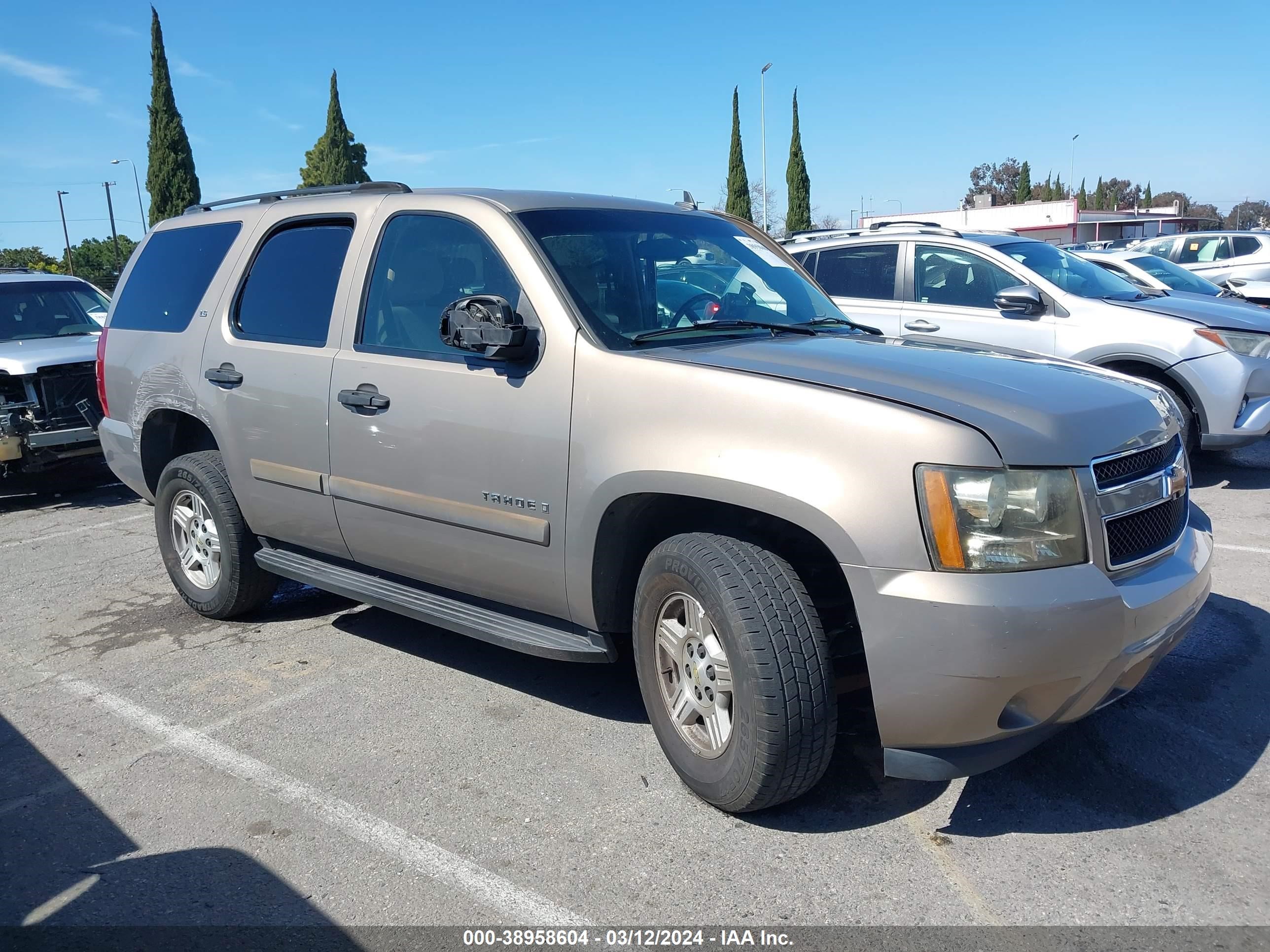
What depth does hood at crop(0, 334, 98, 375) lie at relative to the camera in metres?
8.25

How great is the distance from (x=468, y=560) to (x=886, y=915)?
188cm

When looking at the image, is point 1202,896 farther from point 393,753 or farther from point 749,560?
point 393,753

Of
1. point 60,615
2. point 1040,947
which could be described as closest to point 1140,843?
point 1040,947

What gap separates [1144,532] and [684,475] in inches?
52.8

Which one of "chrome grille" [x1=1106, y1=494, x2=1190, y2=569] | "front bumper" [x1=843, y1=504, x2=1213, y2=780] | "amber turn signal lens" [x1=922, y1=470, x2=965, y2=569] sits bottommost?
"front bumper" [x1=843, y1=504, x2=1213, y2=780]

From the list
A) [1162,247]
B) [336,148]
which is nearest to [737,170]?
[336,148]

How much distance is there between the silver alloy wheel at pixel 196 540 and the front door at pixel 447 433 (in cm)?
123

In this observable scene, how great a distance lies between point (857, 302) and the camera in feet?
27.2

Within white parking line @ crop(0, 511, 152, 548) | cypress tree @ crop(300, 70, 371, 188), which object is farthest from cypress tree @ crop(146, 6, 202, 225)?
white parking line @ crop(0, 511, 152, 548)

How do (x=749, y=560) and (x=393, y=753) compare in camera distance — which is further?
(x=393, y=753)

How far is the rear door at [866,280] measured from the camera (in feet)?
26.7

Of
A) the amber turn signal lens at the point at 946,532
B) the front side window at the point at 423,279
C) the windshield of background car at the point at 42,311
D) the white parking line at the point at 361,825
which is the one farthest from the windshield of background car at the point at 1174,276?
the windshield of background car at the point at 42,311

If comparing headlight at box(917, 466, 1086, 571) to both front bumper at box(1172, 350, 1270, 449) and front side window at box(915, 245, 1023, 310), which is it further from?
front side window at box(915, 245, 1023, 310)

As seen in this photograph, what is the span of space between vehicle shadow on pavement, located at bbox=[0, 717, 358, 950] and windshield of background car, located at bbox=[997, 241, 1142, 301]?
6.96 meters
